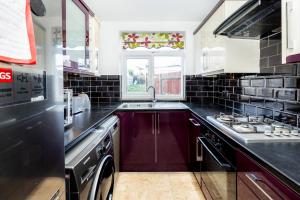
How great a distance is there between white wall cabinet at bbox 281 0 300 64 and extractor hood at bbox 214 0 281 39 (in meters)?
0.15

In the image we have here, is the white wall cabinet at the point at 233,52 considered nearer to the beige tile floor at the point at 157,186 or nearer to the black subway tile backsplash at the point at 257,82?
the black subway tile backsplash at the point at 257,82

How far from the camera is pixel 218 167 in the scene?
1751 mm

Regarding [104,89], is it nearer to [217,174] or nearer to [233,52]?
[233,52]

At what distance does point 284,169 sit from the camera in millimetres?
925

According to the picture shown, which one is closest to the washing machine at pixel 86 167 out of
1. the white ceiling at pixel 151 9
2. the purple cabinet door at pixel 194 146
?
the purple cabinet door at pixel 194 146

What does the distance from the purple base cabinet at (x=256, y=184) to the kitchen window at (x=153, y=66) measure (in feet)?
8.73

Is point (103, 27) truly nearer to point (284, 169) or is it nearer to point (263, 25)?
point (263, 25)

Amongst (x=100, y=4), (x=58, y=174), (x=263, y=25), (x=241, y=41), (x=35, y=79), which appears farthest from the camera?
(x=100, y=4)

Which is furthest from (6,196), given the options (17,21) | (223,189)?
(223,189)

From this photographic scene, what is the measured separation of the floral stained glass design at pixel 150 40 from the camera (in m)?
3.91

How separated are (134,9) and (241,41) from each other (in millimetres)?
1570

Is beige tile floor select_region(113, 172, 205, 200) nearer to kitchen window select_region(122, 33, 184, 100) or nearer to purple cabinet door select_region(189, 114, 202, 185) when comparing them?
purple cabinet door select_region(189, 114, 202, 185)

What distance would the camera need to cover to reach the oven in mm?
1500

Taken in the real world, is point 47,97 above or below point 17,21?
below
